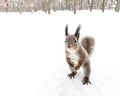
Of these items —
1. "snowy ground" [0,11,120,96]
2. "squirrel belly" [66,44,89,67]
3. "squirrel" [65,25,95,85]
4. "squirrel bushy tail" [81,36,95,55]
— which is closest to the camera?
"squirrel" [65,25,95,85]

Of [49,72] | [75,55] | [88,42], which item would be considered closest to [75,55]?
[75,55]

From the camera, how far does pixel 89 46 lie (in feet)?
14.2

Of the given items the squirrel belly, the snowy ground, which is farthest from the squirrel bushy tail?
the squirrel belly

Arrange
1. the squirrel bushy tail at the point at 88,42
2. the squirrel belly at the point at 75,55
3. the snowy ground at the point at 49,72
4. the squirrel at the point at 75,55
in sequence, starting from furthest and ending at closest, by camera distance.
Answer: the squirrel bushy tail at the point at 88,42 < the snowy ground at the point at 49,72 < the squirrel belly at the point at 75,55 < the squirrel at the point at 75,55

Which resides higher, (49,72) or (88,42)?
(88,42)

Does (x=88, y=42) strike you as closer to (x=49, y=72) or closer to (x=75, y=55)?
(x=75, y=55)

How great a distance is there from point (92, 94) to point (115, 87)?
67 cm

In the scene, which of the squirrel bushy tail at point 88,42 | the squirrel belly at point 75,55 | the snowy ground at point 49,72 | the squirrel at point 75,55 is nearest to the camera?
the squirrel at point 75,55

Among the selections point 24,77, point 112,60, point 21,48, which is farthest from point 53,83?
point 21,48

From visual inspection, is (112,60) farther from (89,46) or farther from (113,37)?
(113,37)

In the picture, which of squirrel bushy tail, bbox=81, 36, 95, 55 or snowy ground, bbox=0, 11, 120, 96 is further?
squirrel bushy tail, bbox=81, 36, 95, 55

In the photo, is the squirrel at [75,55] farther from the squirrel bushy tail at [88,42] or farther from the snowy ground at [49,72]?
the squirrel bushy tail at [88,42]

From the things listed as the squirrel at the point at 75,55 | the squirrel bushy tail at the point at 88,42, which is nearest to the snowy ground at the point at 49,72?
the squirrel at the point at 75,55

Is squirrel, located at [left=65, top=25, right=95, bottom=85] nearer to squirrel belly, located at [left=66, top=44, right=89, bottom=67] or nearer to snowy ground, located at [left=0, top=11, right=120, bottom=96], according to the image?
squirrel belly, located at [left=66, top=44, right=89, bottom=67]
